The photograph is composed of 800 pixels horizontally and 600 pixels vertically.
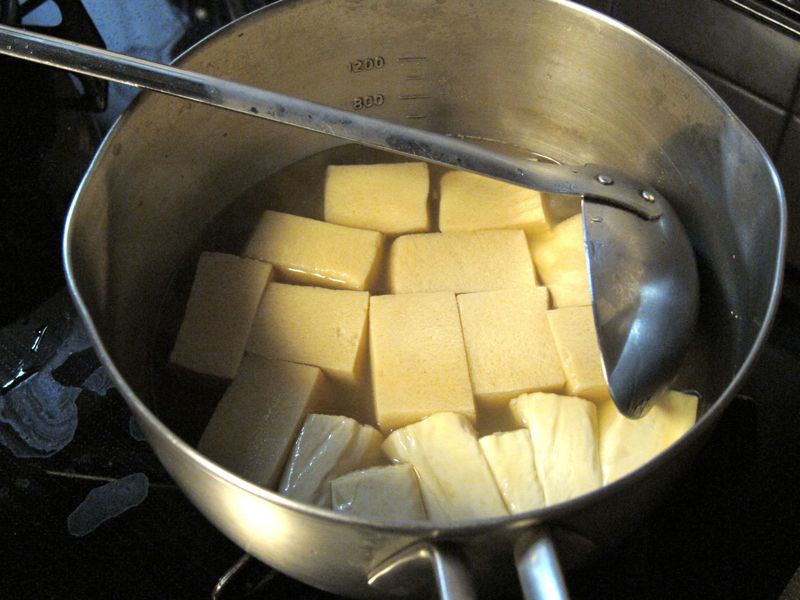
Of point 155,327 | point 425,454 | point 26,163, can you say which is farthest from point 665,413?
point 26,163

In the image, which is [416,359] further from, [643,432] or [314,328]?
[643,432]

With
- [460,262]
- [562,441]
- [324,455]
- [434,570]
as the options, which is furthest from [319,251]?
[434,570]

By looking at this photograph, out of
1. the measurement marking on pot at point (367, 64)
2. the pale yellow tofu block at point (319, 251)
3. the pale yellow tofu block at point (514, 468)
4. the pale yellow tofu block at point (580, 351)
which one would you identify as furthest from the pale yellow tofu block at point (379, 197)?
the pale yellow tofu block at point (514, 468)

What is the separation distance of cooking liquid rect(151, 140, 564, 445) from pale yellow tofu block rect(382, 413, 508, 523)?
8 cm

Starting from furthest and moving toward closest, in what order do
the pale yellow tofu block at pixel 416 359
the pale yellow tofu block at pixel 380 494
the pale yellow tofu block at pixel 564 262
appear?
the pale yellow tofu block at pixel 564 262 < the pale yellow tofu block at pixel 416 359 < the pale yellow tofu block at pixel 380 494

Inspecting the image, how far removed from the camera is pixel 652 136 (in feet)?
3.39

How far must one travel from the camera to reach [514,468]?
831mm

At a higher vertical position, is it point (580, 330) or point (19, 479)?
point (580, 330)

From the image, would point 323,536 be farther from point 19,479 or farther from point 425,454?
point 19,479

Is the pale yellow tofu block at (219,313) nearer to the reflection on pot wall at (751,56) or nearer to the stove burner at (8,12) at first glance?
the stove burner at (8,12)

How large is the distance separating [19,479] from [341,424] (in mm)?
366

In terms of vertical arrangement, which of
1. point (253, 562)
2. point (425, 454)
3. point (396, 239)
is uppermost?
point (396, 239)

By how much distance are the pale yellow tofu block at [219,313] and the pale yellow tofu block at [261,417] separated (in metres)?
0.03

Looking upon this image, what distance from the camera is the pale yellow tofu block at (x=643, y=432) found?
0.84 meters
